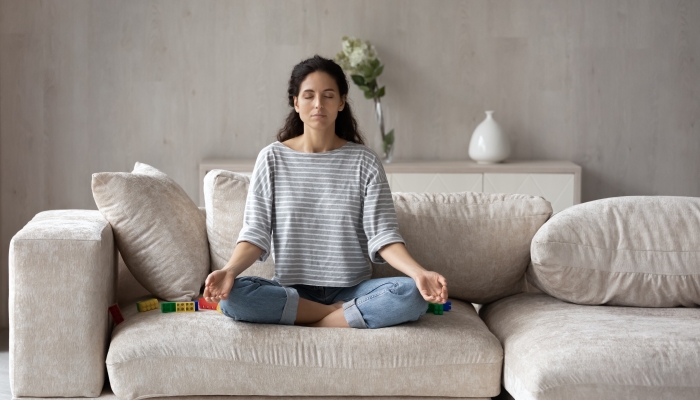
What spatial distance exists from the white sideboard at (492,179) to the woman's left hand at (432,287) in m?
1.89

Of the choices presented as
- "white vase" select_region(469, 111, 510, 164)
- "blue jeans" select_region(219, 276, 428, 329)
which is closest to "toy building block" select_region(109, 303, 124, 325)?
"blue jeans" select_region(219, 276, 428, 329)

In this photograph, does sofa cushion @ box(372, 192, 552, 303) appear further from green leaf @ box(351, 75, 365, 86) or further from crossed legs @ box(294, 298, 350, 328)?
green leaf @ box(351, 75, 365, 86)

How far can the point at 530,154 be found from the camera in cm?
424

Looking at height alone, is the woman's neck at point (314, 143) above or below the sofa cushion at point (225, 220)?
above

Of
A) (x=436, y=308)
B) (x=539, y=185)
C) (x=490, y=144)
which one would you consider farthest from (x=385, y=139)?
(x=436, y=308)

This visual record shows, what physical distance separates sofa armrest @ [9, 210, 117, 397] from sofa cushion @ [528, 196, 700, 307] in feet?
3.96

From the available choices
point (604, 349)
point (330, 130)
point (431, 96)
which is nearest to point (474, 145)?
point (431, 96)

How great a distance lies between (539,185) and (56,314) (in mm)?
2532

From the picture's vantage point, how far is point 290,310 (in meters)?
2.05

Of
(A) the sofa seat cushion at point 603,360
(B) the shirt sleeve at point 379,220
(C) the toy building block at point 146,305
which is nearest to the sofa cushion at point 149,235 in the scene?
(C) the toy building block at point 146,305

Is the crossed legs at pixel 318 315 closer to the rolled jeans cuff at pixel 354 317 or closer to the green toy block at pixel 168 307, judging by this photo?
the rolled jeans cuff at pixel 354 317

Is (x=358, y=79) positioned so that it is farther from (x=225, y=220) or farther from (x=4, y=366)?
(x=4, y=366)

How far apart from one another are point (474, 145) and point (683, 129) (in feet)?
3.78

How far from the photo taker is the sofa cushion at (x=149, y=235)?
2236mm
